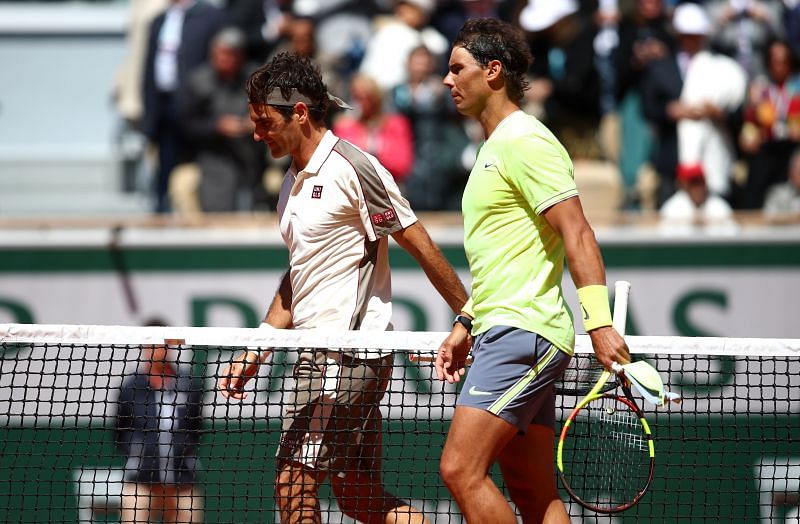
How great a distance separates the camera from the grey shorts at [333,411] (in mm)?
4918

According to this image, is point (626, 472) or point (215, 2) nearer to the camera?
point (626, 472)

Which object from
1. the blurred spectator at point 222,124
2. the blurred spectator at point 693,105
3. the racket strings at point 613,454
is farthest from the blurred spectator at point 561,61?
the racket strings at point 613,454

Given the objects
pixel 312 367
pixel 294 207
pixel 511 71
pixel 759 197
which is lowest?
pixel 312 367

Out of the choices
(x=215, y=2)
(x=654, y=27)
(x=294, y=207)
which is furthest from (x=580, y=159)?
(x=294, y=207)

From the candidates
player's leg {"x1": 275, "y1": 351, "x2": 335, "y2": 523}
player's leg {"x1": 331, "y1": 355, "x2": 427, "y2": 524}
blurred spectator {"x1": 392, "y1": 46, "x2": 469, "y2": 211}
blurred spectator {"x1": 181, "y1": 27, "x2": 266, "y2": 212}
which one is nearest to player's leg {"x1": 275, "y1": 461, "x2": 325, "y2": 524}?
player's leg {"x1": 275, "y1": 351, "x2": 335, "y2": 523}

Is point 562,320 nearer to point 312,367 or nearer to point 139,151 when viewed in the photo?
point 312,367

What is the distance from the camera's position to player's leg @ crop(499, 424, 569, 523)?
4648 mm

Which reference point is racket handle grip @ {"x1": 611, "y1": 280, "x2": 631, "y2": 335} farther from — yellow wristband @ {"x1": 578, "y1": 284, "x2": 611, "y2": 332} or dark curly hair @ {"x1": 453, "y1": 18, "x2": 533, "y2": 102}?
dark curly hair @ {"x1": 453, "y1": 18, "x2": 533, "y2": 102}

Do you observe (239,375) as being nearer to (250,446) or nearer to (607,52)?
(250,446)

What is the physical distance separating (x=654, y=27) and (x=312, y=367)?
20.6 ft

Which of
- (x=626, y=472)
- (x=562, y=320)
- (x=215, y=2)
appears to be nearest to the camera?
(x=562, y=320)

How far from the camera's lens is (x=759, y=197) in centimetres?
1009

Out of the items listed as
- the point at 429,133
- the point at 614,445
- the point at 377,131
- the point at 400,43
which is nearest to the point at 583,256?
the point at 614,445

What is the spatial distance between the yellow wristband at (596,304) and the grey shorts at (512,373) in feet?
0.75
